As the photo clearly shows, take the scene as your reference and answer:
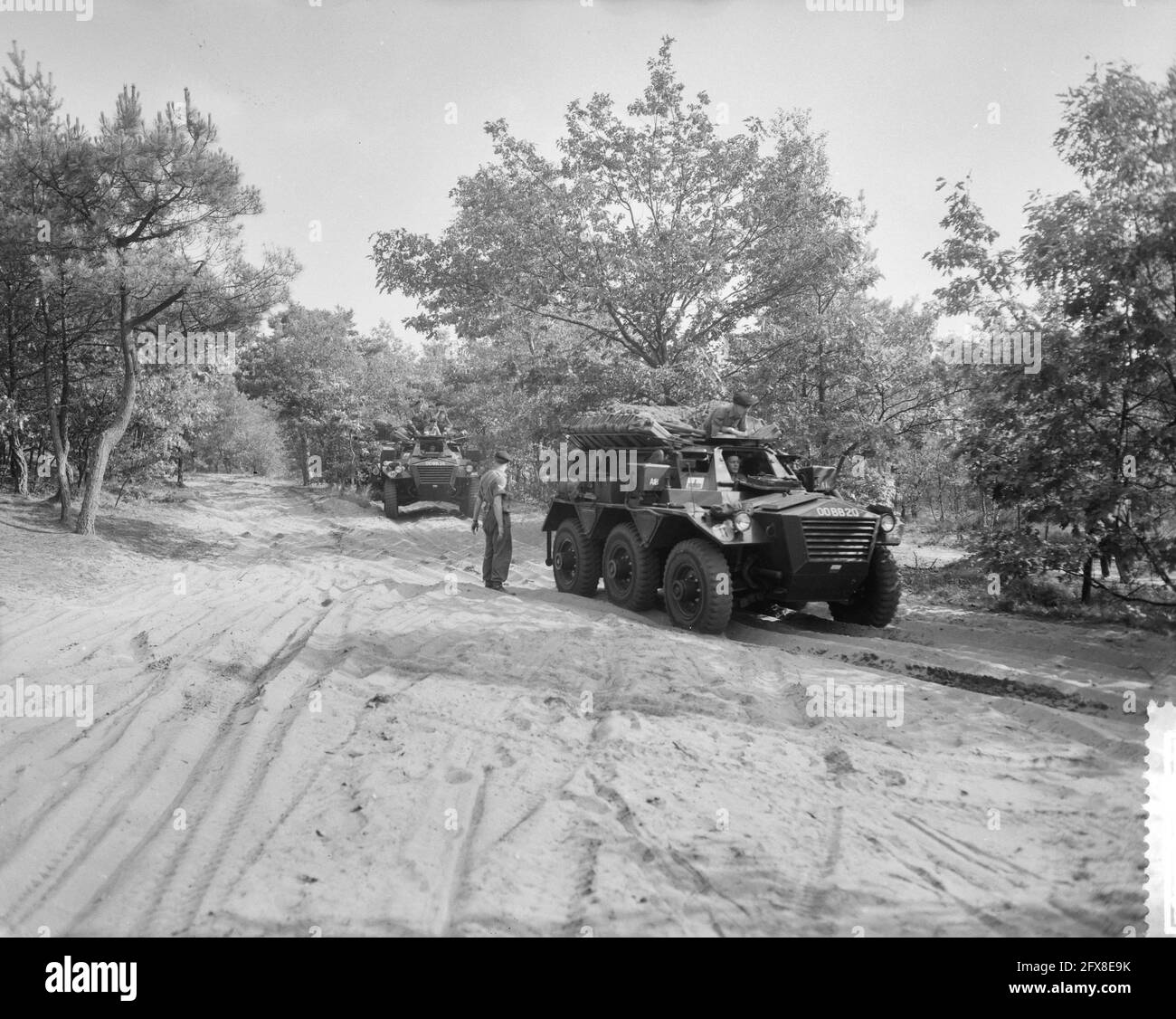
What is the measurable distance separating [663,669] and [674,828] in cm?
225

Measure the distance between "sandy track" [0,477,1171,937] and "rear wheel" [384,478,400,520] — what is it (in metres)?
10.8

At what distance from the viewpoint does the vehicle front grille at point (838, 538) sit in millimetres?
6723

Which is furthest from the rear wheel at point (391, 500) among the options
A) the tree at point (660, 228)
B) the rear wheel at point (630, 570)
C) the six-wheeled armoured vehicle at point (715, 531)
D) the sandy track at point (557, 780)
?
the sandy track at point (557, 780)

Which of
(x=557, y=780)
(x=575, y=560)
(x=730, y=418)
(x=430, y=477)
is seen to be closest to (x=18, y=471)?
(x=430, y=477)

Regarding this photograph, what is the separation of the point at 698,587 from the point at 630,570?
4.23 ft

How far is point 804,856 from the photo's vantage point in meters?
2.92

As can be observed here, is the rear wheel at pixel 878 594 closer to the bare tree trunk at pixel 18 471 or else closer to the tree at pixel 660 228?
the tree at pixel 660 228

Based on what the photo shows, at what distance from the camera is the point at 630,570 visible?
820cm

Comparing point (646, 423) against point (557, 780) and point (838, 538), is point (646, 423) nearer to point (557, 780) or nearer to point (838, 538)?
point (838, 538)

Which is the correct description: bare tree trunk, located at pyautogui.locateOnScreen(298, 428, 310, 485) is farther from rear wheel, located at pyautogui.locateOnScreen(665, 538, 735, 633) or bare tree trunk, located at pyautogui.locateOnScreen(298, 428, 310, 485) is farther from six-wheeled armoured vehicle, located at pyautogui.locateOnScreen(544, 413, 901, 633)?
rear wheel, located at pyautogui.locateOnScreen(665, 538, 735, 633)

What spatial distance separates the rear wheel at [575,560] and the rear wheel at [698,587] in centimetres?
162

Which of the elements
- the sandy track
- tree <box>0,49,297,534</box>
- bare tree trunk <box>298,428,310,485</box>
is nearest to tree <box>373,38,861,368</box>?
tree <box>0,49,297,534</box>

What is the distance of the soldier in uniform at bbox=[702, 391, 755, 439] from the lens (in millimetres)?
8273
